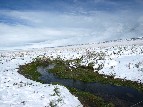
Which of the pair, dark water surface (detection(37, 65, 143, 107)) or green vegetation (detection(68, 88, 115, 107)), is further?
dark water surface (detection(37, 65, 143, 107))

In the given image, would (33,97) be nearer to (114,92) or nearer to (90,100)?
(90,100)

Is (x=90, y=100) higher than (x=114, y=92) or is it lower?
lower

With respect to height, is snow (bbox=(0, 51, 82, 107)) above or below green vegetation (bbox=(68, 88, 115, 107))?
above

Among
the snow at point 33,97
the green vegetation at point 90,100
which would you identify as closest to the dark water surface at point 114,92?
the green vegetation at point 90,100

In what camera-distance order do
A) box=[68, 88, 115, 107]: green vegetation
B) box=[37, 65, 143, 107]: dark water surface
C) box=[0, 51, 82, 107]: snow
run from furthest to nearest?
box=[37, 65, 143, 107]: dark water surface
box=[68, 88, 115, 107]: green vegetation
box=[0, 51, 82, 107]: snow

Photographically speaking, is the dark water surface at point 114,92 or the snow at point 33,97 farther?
the dark water surface at point 114,92

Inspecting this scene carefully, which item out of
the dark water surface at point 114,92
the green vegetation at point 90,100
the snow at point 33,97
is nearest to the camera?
the snow at point 33,97

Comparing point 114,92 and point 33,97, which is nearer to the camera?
point 33,97

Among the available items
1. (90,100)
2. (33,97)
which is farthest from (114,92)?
(33,97)

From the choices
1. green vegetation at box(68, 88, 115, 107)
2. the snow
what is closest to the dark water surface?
green vegetation at box(68, 88, 115, 107)

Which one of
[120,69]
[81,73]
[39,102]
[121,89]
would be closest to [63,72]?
[81,73]

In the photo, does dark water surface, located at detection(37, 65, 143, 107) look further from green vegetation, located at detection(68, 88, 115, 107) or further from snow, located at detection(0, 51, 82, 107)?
snow, located at detection(0, 51, 82, 107)

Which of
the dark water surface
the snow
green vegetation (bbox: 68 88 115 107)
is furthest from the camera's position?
the dark water surface

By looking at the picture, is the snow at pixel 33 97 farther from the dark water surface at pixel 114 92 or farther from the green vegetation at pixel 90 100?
the dark water surface at pixel 114 92
